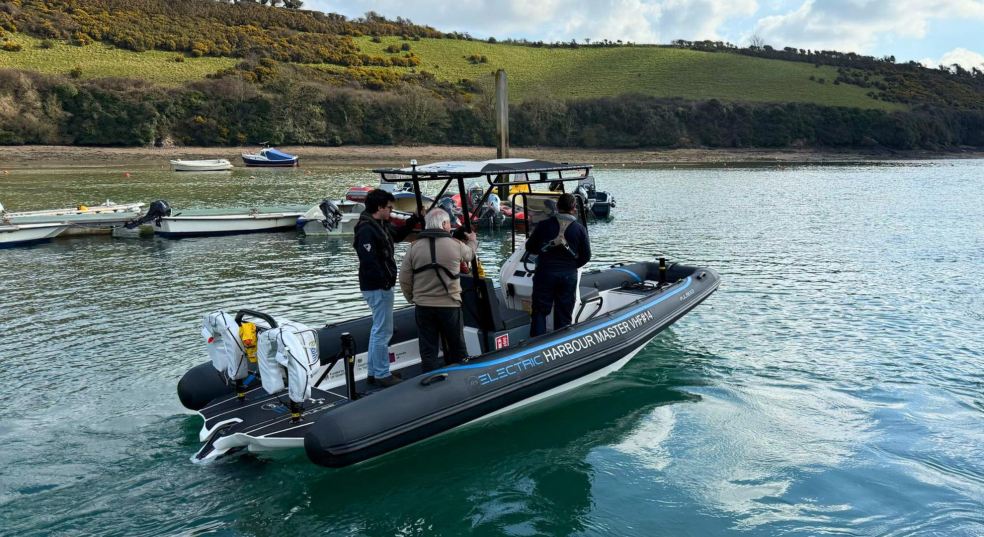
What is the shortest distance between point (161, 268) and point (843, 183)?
126ft

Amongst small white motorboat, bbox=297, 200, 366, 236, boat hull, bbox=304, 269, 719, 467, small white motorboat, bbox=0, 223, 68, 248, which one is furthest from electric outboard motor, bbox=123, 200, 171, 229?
boat hull, bbox=304, 269, 719, 467

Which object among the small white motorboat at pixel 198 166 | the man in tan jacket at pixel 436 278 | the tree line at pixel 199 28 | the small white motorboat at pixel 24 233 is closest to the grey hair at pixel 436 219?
the man in tan jacket at pixel 436 278

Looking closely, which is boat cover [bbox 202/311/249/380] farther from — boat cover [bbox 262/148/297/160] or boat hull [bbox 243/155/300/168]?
boat cover [bbox 262/148/297/160]

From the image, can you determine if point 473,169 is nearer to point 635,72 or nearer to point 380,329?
point 380,329

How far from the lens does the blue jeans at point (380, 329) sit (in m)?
6.66

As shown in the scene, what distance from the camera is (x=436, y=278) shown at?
6312mm

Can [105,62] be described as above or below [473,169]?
above

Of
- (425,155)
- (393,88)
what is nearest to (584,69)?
(393,88)

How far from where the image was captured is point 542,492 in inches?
238

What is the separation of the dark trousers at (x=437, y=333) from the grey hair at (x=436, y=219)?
0.77 m

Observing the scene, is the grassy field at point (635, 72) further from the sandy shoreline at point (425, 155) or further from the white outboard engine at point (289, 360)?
the white outboard engine at point (289, 360)

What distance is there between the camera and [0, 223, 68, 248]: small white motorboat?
61.4 ft

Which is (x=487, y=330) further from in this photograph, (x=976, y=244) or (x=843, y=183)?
(x=843, y=183)

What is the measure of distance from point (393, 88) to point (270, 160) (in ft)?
81.1
